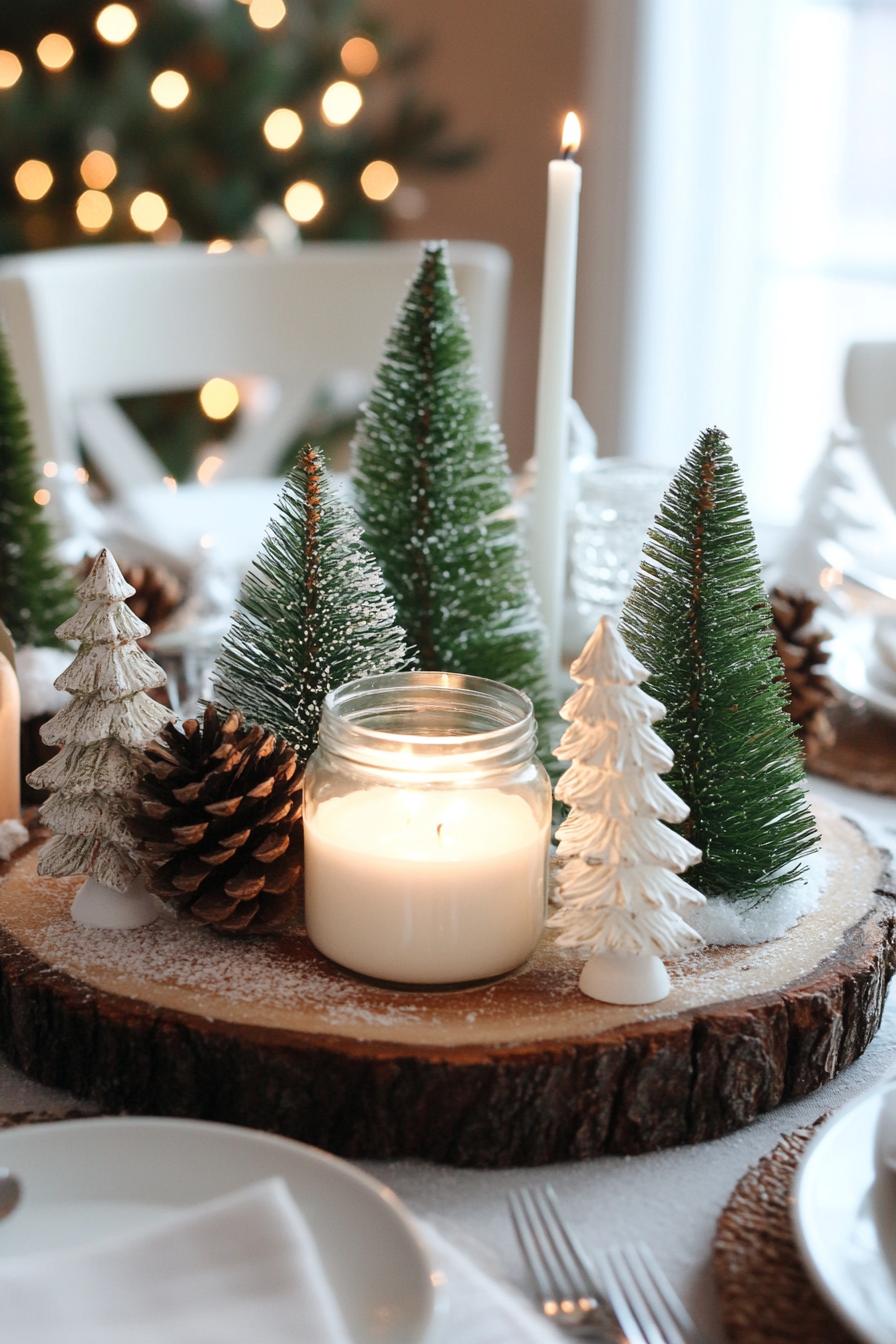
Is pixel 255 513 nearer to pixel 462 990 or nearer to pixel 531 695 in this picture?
pixel 531 695

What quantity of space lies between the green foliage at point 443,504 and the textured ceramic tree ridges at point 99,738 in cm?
18

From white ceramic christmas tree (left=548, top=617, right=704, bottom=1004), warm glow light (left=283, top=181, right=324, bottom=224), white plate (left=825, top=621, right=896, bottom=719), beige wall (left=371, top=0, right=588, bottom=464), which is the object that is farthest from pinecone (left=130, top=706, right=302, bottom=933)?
beige wall (left=371, top=0, right=588, bottom=464)

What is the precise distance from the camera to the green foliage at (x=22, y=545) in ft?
3.07

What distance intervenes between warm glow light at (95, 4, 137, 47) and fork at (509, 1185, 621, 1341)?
229 centimetres

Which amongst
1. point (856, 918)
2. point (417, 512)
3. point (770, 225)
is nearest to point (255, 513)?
point (417, 512)

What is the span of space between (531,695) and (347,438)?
215cm

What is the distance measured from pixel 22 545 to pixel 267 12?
6.53 ft

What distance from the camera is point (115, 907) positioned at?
695 mm

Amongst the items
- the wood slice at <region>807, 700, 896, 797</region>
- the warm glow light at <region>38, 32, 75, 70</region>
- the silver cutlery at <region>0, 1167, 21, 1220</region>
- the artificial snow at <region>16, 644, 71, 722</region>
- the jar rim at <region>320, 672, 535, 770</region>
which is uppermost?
the warm glow light at <region>38, 32, 75, 70</region>

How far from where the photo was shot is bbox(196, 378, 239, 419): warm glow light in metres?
2.79

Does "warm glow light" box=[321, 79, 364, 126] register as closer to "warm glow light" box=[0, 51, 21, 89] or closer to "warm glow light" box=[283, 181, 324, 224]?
"warm glow light" box=[283, 181, 324, 224]

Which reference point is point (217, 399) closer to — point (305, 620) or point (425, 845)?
point (305, 620)

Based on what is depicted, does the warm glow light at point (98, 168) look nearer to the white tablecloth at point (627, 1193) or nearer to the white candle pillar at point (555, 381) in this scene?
the white candle pillar at point (555, 381)

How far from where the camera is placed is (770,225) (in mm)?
2805
